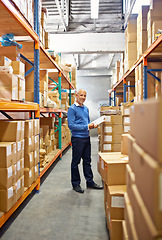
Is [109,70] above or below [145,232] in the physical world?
above

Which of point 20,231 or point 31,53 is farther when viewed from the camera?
point 31,53

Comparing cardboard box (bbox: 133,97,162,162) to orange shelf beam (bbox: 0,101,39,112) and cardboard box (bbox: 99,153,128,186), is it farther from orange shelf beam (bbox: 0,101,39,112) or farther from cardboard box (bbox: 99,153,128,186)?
orange shelf beam (bbox: 0,101,39,112)

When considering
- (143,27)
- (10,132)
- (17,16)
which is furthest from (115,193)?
(143,27)

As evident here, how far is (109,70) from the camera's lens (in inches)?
582

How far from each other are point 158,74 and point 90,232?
10.1 feet

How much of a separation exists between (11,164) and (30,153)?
723mm

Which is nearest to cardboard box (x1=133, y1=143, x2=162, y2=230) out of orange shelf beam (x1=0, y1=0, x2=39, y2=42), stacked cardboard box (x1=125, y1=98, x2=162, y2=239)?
stacked cardboard box (x1=125, y1=98, x2=162, y2=239)

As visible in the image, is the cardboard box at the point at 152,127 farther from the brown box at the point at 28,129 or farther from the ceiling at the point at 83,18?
the ceiling at the point at 83,18

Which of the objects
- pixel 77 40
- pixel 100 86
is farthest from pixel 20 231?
pixel 100 86

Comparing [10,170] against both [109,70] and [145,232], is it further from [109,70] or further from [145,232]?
[109,70]

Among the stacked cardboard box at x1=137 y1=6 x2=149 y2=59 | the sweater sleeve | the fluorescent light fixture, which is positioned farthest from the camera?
the fluorescent light fixture

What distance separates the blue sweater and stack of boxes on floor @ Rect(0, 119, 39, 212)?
0.64 m

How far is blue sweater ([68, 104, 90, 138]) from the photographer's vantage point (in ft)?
12.4

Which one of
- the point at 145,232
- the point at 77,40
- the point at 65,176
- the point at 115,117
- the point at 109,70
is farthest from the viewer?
the point at 109,70
